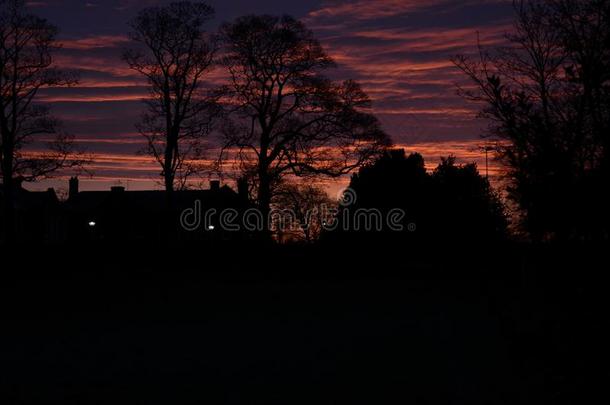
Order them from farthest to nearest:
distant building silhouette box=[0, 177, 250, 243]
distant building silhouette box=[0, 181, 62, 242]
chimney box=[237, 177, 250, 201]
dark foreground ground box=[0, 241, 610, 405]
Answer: distant building silhouette box=[0, 177, 250, 243]
distant building silhouette box=[0, 181, 62, 242]
chimney box=[237, 177, 250, 201]
dark foreground ground box=[0, 241, 610, 405]

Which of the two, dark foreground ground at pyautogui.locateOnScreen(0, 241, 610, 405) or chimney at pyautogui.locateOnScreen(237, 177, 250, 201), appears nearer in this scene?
dark foreground ground at pyautogui.locateOnScreen(0, 241, 610, 405)

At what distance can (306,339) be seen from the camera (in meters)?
16.3

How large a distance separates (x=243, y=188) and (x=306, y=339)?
73.3 feet

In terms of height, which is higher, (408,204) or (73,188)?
(73,188)

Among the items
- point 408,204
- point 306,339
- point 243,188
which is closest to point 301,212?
point 408,204

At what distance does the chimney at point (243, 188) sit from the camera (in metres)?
37.3

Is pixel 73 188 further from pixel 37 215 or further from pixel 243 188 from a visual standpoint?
pixel 243 188

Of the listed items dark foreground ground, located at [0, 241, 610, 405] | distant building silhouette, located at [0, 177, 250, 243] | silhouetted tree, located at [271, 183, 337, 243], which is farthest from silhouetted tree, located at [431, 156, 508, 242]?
distant building silhouette, located at [0, 177, 250, 243]

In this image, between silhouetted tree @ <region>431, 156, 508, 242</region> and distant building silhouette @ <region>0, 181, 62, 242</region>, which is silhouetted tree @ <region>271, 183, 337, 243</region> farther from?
distant building silhouette @ <region>0, 181, 62, 242</region>

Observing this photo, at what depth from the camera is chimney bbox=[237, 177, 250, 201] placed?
37.3 metres

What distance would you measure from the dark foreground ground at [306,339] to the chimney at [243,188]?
540cm

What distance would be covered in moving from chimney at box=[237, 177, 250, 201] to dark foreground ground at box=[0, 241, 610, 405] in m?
5.40

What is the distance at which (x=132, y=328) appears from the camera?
18625mm

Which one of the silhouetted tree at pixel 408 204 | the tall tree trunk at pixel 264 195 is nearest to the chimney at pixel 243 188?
the tall tree trunk at pixel 264 195
